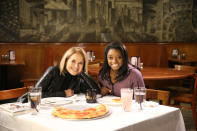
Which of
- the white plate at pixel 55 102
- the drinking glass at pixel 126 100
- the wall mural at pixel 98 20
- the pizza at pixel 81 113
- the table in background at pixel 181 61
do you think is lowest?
the table in background at pixel 181 61

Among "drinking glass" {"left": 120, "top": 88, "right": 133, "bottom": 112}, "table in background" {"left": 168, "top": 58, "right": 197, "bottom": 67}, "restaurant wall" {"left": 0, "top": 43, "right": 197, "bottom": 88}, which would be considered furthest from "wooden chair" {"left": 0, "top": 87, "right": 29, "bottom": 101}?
"table in background" {"left": 168, "top": 58, "right": 197, "bottom": 67}

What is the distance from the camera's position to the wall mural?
660cm

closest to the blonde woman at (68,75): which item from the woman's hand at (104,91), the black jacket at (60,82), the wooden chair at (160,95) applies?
the black jacket at (60,82)

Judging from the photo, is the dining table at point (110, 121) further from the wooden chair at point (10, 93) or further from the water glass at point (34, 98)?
the wooden chair at point (10, 93)

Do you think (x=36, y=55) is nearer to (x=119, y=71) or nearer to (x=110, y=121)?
(x=119, y=71)

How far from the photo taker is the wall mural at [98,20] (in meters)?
6.60

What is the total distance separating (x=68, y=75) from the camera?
287cm

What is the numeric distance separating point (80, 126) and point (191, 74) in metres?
3.15

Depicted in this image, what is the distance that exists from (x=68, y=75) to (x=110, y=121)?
1174 mm

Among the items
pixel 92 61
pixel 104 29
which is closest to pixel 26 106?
pixel 92 61

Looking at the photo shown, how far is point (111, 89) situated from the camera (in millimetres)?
2855

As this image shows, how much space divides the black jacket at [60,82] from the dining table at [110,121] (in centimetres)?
56

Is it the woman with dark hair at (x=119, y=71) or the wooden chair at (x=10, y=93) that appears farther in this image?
the woman with dark hair at (x=119, y=71)

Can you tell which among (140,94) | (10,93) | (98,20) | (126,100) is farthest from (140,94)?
(98,20)
